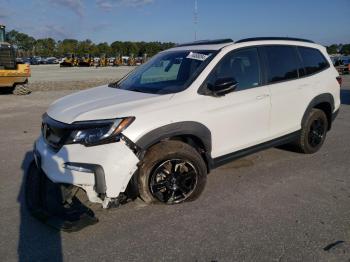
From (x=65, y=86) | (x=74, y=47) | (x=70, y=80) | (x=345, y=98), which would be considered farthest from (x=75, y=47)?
(x=345, y=98)

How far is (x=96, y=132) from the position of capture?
341 centimetres

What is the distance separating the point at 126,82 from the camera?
197 inches

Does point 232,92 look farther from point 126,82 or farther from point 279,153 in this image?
point 279,153

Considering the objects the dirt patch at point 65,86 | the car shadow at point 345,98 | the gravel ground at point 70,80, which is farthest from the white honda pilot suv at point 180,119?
the gravel ground at point 70,80

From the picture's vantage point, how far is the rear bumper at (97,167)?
3.36 metres

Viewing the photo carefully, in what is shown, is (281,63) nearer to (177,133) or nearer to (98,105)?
(177,133)

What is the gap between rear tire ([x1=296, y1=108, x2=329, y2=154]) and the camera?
5551 mm

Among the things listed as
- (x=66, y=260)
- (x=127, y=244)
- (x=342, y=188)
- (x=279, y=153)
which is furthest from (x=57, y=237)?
(x=279, y=153)

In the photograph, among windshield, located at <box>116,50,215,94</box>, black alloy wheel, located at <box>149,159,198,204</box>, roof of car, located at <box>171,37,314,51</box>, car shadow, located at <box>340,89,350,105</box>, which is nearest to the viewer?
black alloy wheel, located at <box>149,159,198,204</box>

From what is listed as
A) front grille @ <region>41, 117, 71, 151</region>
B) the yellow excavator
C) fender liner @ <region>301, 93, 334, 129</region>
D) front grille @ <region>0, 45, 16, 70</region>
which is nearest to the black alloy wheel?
front grille @ <region>41, 117, 71, 151</region>

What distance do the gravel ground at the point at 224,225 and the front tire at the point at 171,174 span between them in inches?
5.6

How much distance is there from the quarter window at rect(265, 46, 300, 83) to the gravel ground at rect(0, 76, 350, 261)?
133 cm

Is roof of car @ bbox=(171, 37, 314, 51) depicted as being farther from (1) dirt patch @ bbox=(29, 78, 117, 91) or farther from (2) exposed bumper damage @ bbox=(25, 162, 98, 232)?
(1) dirt patch @ bbox=(29, 78, 117, 91)

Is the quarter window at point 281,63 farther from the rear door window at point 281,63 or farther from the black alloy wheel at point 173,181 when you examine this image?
the black alloy wheel at point 173,181
